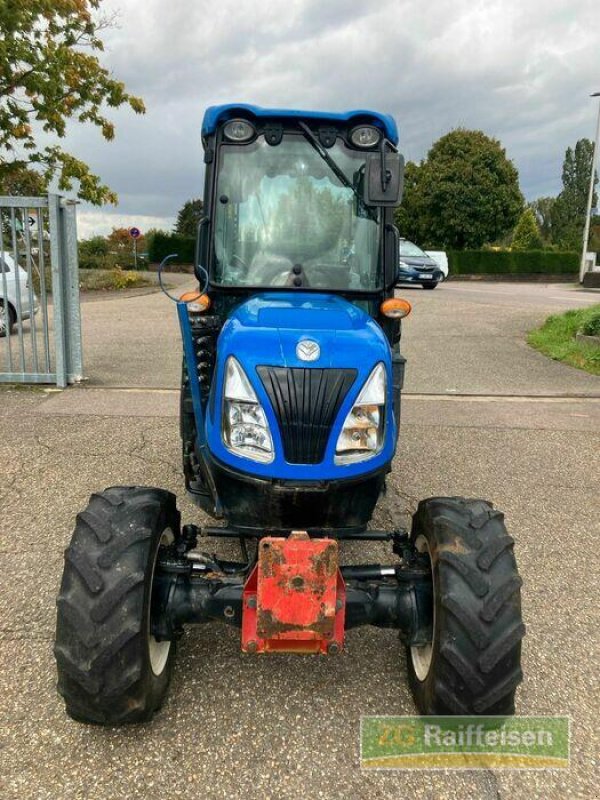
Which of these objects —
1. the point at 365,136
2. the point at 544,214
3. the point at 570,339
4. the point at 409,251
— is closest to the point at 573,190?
the point at 544,214

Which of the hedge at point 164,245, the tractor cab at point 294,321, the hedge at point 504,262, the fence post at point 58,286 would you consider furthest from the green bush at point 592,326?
the hedge at point 164,245

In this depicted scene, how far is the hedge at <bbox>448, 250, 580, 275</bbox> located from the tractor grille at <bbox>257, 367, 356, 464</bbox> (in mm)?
33189

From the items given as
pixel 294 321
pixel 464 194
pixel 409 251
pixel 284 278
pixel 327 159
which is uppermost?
pixel 464 194

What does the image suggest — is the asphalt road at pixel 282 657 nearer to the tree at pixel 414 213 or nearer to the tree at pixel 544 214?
the tree at pixel 414 213

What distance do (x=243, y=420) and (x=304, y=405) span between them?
0.26 metres

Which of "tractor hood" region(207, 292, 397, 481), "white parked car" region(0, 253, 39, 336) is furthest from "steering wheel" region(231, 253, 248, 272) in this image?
"white parked car" region(0, 253, 39, 336)

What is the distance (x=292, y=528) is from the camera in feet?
8.67

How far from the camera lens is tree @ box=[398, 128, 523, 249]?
37.4 metres

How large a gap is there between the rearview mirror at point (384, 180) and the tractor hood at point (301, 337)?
1.76 feet

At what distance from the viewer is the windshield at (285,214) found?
3.35m

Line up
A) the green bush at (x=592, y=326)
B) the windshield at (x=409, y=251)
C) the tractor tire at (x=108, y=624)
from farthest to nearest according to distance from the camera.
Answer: the windshield at (x=409, y=251), the green bush at (x=592, y=326), the tractor tire at (x=108, y=624)

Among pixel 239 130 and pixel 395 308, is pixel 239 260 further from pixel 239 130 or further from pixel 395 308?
pixel 395 308

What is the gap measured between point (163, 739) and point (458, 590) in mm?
1262

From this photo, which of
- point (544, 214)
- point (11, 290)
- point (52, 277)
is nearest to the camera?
point (52, 277)
